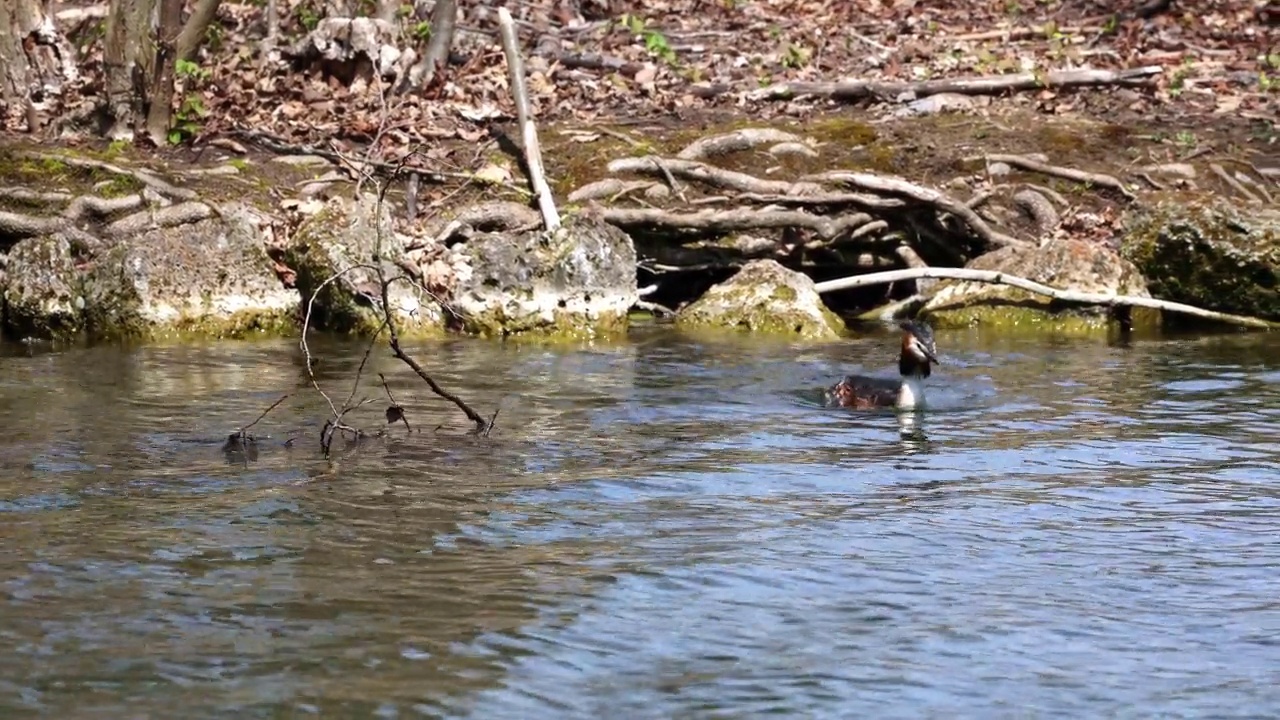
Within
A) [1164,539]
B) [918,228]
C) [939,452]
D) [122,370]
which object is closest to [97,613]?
[1164,539]

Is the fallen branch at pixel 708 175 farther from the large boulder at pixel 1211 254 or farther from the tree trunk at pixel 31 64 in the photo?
the tree trunk at pixel 31 64

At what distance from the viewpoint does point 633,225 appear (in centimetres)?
1498

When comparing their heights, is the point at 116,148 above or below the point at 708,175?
above

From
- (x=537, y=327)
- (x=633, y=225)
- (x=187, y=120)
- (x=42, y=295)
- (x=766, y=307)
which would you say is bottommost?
(x=537, y=327)

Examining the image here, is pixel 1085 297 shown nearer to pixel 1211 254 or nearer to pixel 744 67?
pixel 1211 254

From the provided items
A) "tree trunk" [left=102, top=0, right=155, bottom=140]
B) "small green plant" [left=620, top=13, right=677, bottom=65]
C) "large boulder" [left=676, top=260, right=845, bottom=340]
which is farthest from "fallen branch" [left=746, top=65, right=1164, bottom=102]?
"tree trunk" [left=102, top=0, right=155, bottom=140]

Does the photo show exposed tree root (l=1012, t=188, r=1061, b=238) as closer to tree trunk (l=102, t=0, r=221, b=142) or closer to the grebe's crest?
the grebe's crest

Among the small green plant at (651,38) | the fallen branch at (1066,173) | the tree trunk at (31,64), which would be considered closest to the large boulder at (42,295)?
the tree trunk at (31,64)

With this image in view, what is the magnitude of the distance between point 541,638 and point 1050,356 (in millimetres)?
8017

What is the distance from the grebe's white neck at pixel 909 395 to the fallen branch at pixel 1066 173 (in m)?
6.37

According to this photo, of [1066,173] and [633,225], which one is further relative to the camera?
[1066,173]

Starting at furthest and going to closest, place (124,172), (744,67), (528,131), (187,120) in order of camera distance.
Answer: (744,67) → (187,120) → (528,131) → (124,172)

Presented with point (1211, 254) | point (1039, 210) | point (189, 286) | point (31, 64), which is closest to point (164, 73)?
point (31, 64)

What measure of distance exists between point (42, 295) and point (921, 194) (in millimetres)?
7381
